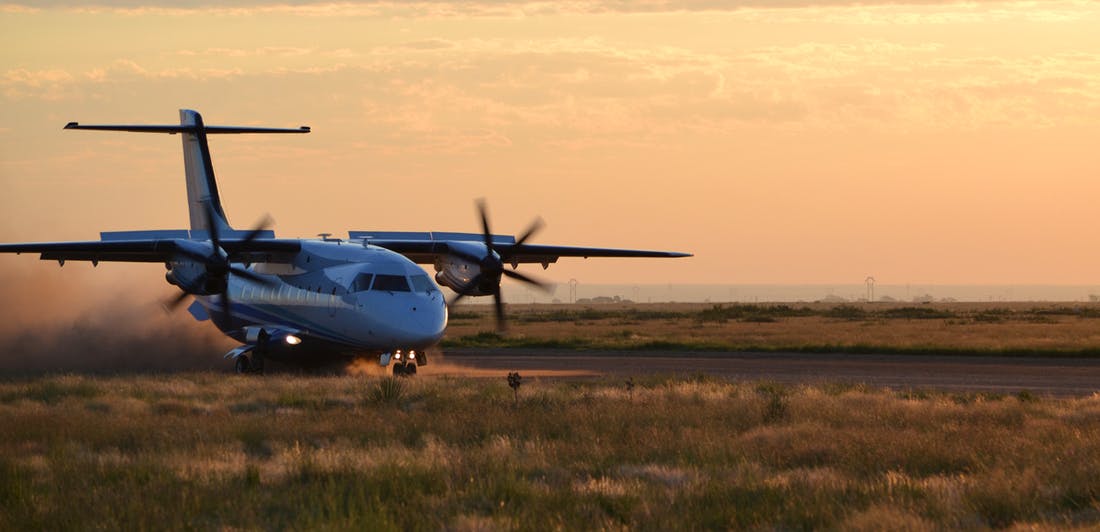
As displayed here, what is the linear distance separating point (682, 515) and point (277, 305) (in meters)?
24.3

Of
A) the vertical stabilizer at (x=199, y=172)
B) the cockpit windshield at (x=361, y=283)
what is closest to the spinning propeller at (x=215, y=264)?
the cockpit windshield at (x=361, y=283)

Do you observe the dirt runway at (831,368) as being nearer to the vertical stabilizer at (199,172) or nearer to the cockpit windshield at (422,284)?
the cockpit windshield at (422,284)

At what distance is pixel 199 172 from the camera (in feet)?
143

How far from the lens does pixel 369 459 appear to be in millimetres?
16594

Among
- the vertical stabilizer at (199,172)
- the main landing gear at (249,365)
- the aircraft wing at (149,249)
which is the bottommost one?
the main landing gear at (249,365)

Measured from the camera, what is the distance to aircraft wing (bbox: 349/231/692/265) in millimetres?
37938

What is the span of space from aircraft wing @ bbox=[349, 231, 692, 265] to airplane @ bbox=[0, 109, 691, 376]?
44 millimetres

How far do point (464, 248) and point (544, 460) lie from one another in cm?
2008

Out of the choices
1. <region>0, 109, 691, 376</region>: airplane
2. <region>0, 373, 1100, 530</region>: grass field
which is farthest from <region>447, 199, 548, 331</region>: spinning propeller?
<region>0, 373, 1100, 530</region>: grass field

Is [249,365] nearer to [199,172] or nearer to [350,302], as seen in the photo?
[350,302]

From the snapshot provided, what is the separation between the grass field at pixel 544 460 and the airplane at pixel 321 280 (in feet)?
18.8

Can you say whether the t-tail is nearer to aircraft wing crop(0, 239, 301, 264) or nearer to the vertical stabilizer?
the vertical stabilizer

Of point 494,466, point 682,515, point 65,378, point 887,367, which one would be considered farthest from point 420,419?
point 887,367

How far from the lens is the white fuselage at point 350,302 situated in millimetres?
32250
